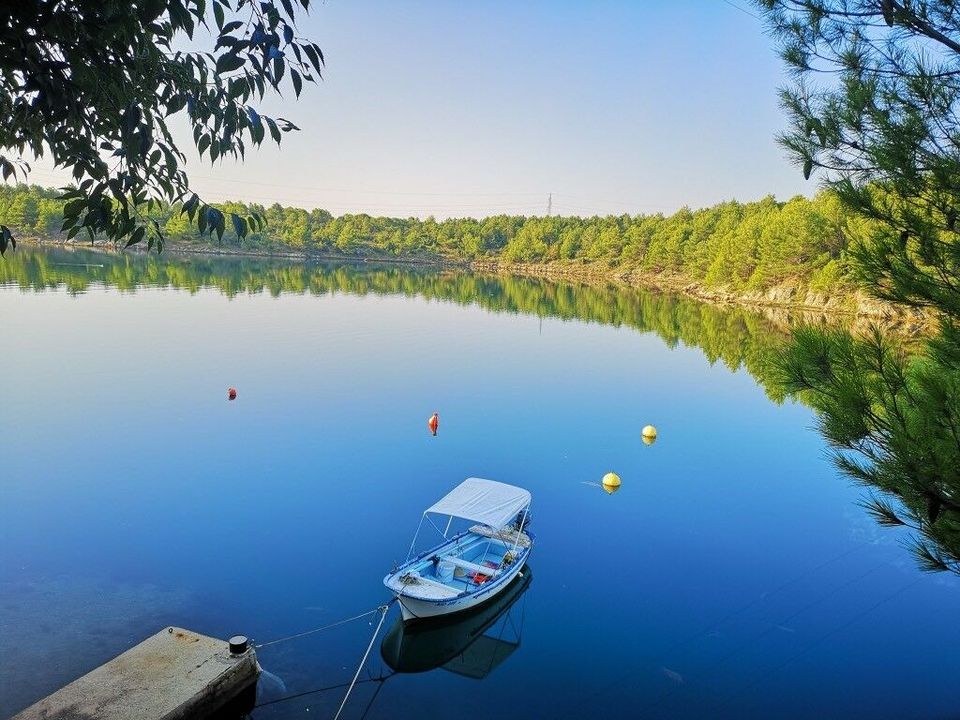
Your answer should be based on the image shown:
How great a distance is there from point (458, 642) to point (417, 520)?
418 centimetres

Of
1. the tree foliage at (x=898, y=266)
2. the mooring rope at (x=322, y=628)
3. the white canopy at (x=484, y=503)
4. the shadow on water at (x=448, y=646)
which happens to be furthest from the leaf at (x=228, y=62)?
the white canopy at (x=484, y=503)

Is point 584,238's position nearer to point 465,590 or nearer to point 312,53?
point 465,590

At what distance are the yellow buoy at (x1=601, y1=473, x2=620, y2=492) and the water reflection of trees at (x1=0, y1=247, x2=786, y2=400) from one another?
1856 centimetres

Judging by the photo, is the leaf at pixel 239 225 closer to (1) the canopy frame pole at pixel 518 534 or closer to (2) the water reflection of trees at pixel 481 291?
(1) the canopy frame pole at pixel 518 534

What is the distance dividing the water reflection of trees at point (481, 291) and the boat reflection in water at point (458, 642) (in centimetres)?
2581

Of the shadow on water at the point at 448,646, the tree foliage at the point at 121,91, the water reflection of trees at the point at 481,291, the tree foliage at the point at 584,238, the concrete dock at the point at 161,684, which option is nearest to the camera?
the tree foliage at the point at 121,91

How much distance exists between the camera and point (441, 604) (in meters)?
10.5

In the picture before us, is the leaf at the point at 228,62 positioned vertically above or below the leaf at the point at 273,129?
above

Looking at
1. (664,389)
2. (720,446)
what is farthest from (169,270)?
(720,446)

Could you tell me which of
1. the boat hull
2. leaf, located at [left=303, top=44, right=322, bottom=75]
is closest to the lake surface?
the boat hull

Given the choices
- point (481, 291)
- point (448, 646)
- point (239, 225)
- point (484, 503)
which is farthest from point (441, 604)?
point (481, 291)

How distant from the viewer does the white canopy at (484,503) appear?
1215cm

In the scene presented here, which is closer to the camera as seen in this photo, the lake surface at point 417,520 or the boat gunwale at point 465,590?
the lake surface at point 417,520

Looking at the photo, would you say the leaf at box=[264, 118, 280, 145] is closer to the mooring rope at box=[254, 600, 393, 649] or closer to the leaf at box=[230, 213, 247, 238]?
the leaf at box=[230, 213, 247, 238]
